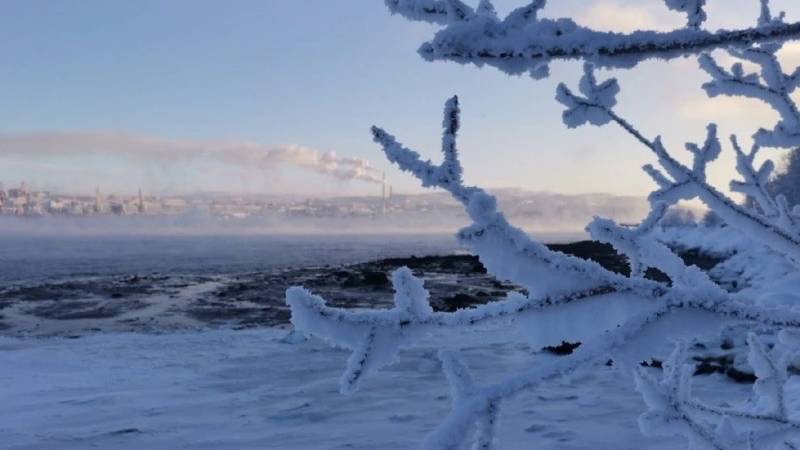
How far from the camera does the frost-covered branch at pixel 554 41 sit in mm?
1071

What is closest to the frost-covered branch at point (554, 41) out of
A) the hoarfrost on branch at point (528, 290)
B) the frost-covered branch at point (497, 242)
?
the hoarfrost on branch at point (528, 290)

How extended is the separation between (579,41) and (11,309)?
20.6m

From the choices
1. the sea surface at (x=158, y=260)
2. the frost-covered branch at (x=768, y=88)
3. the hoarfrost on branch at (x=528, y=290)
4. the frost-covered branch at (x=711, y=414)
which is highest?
the frost-covered branch at (x=768, y=88)

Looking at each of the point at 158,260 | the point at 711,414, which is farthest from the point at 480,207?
the point at 158,260

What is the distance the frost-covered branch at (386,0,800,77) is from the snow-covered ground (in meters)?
3.86

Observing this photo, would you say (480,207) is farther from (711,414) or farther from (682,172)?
(711,414)

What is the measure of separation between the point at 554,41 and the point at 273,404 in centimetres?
559

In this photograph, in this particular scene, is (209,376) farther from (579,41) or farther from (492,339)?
(579,41)

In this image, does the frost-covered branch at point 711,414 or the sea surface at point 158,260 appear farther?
the sea surface at point 158,260

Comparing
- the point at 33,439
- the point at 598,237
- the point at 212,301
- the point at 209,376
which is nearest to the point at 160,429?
the point at 33,439

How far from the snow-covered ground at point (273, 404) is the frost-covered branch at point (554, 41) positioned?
3.86 meters

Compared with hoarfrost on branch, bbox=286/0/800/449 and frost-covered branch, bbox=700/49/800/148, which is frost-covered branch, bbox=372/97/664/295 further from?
frost-covered branch, bbox=700/49/800/148

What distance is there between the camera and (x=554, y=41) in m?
1.09

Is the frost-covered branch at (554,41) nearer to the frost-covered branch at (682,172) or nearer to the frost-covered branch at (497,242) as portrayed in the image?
the frost-covered branch at (497,242)
